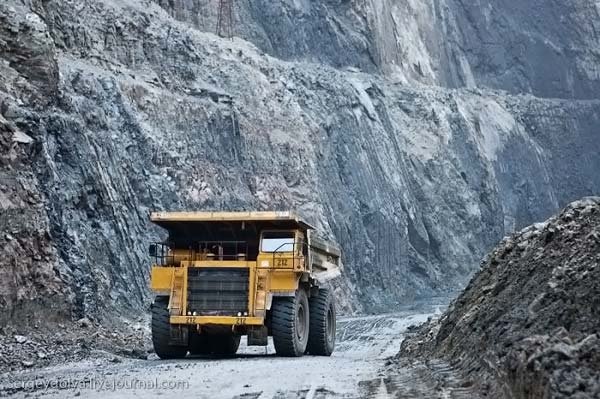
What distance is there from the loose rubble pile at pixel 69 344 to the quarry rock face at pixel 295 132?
0.61 metres

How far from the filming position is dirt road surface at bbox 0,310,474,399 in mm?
9570

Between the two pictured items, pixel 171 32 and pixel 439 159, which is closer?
pixel 171 32

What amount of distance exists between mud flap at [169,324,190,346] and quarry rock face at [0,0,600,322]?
3355 mm

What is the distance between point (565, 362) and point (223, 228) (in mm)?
9619

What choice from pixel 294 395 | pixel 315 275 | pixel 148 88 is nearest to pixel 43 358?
pixel 315 275

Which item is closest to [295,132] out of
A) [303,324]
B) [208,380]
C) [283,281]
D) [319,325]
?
[319,325]

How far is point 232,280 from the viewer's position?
15047 millimetres

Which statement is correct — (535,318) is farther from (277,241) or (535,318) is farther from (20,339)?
(20,339)

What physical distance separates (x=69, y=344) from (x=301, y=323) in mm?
4216

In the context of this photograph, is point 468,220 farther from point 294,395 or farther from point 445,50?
point 294,395

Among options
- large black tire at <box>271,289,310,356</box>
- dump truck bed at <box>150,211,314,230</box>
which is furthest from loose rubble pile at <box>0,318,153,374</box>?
large black tire at <box>271,289,310,356</box>

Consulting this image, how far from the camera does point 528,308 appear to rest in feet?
33.8

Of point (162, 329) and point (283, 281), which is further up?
point (283, 281)

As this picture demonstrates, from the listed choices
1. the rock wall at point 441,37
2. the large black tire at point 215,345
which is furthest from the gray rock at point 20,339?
the rock wall at point 441,37
